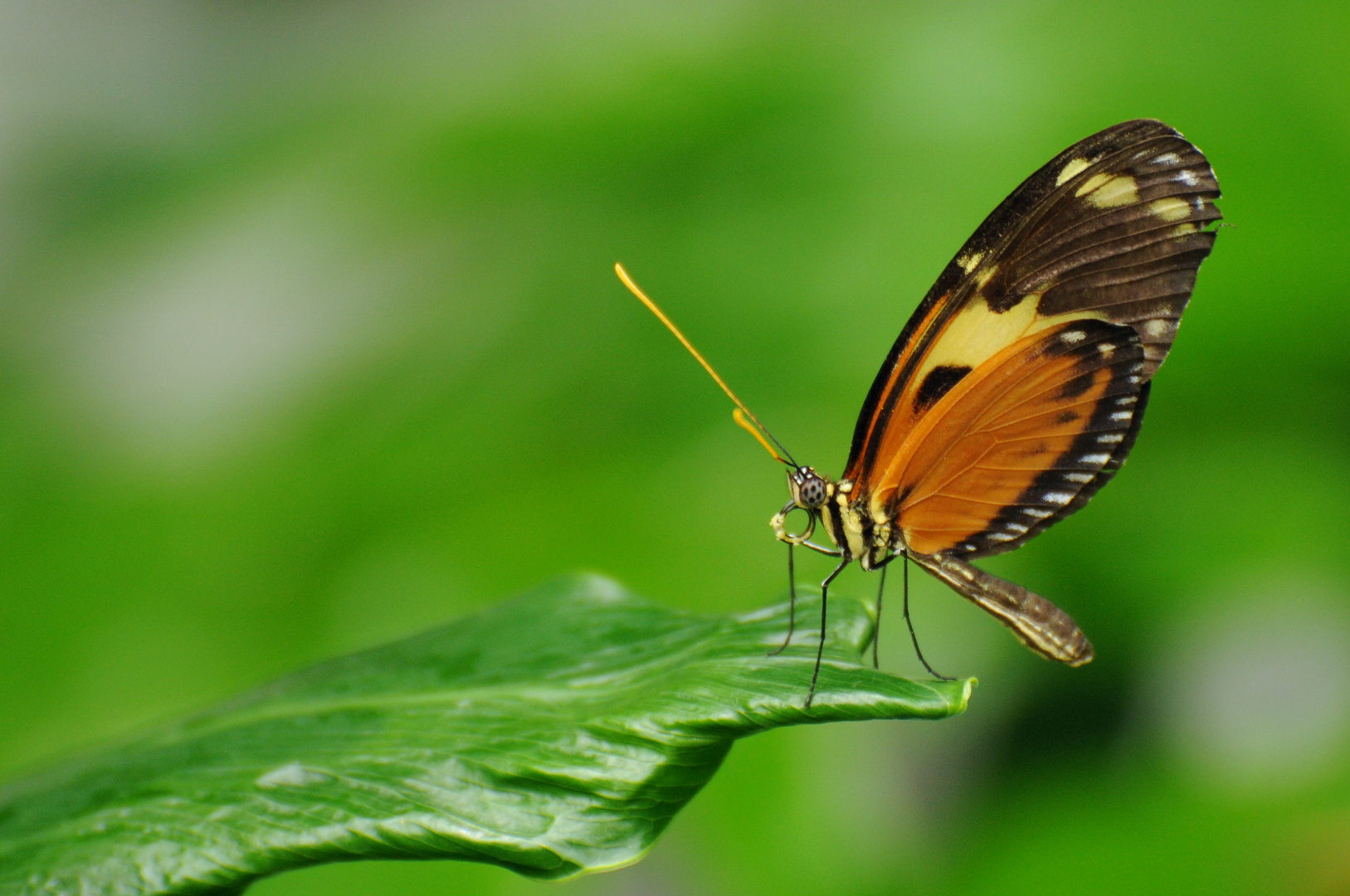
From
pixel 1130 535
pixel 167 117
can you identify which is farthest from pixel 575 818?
pixel 167 117

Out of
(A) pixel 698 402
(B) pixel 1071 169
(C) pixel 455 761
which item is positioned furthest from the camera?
(A) pixel 698 402

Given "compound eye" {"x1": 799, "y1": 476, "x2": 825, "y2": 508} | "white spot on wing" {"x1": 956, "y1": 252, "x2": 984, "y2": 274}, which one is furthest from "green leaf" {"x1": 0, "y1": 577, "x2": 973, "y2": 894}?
"white spot on wing" {"x1": 956, "y1": 252, "x2": 984, "y2": 274}

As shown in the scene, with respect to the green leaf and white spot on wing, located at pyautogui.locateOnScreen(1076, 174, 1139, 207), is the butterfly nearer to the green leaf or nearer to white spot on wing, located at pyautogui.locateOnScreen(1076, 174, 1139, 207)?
white spot on wing, located at pyautogui.locateOnScreen(1076, 174, 1139, 207)

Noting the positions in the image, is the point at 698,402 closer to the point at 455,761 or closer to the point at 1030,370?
the point at 1030,370

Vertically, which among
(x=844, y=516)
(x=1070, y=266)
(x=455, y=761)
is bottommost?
(x=455, y=761)

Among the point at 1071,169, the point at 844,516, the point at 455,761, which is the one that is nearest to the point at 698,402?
the point at 844,516

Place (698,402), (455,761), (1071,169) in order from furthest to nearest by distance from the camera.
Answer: (698,402) < (1071,169) < (455,761)

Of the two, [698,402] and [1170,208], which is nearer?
[1170,208]
